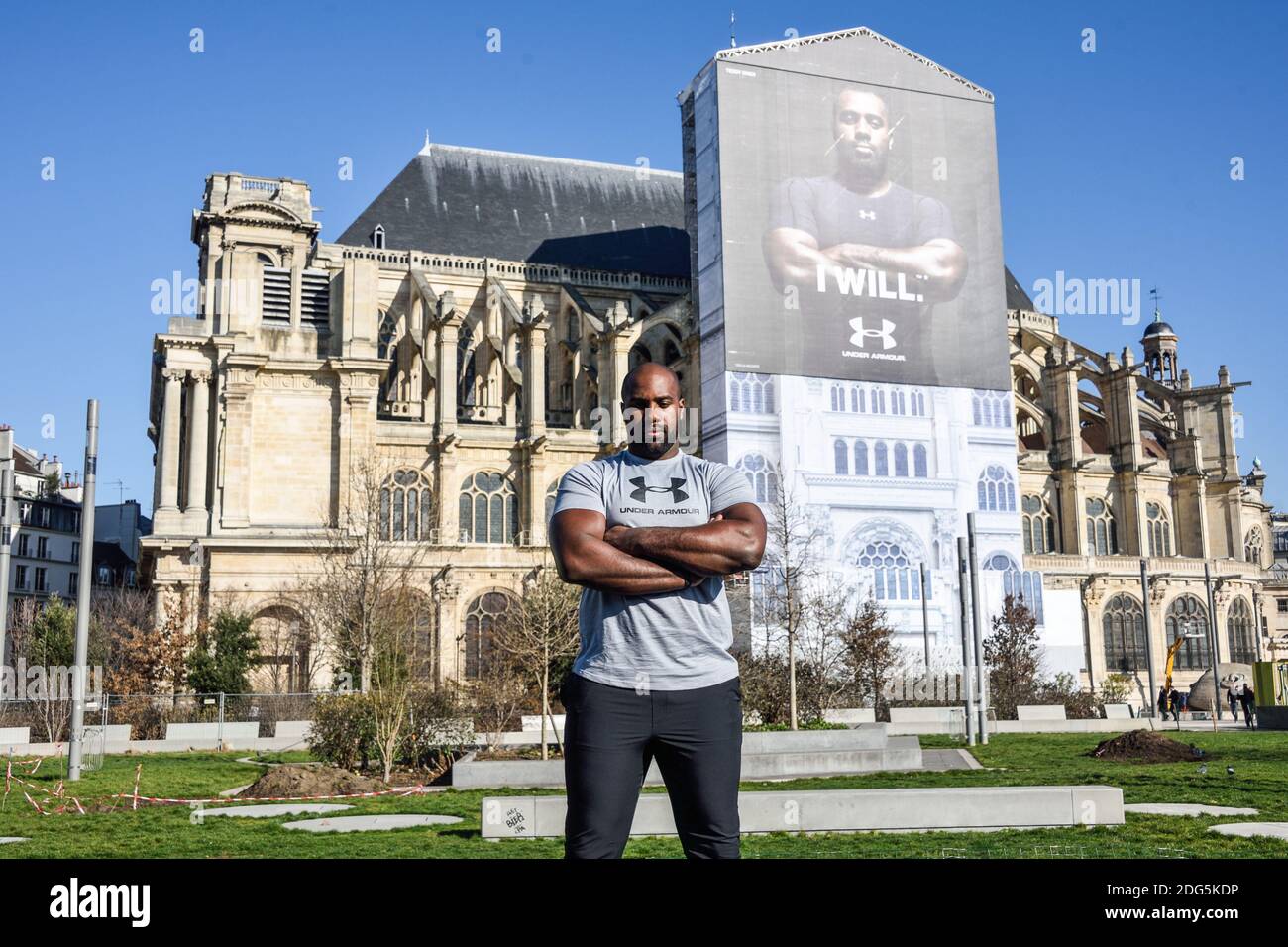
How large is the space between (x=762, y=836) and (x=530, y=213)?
4496cm

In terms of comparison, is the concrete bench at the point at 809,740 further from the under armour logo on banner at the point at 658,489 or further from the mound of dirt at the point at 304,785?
the under armour logo on banner at the point at 658,489

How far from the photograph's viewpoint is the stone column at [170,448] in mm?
35359

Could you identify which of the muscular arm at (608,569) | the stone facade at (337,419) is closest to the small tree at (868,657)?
the stone facade at (337,419)

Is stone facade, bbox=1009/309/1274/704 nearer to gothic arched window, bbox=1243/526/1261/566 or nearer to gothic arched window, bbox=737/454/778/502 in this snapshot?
gothic arched window, bbox=1243/526/1261/566

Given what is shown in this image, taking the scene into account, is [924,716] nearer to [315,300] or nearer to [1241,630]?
[315,300]

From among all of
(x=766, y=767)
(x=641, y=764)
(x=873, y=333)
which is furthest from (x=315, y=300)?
(x=641, y=764)

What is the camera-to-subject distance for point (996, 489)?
41250mm

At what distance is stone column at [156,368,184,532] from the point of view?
35.4 metres

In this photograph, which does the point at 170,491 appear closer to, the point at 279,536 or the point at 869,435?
the point at 279,536

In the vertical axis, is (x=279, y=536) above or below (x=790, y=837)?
above

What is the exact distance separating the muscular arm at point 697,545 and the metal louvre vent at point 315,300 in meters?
37.3
